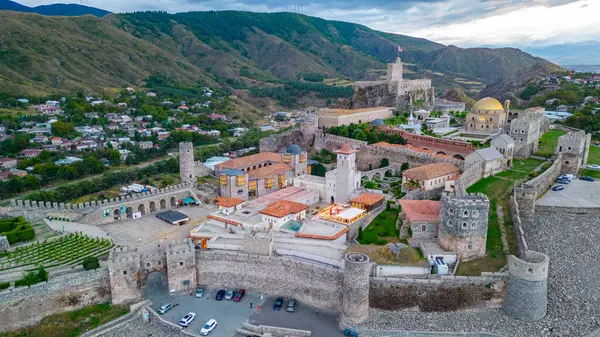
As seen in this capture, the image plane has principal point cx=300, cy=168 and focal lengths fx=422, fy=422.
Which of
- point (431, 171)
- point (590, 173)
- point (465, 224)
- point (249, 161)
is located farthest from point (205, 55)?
point (465, 224)

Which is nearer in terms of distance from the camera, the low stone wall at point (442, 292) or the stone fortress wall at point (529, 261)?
the stone fortress wall at point (529, 261)

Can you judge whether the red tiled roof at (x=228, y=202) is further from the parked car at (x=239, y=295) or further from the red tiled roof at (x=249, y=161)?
the parked car at (x=239, y=295)

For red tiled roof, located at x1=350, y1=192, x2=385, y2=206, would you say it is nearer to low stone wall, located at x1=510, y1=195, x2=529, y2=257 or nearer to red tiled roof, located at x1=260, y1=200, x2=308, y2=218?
red tiled roof, located at x1=260, y1=200, x2=308, y2=218

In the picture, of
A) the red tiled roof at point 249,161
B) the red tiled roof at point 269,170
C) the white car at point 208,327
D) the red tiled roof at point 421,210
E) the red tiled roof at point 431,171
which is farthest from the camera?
the red tiled roof at point 249,161

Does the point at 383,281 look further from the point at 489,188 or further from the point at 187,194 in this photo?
the point at 187,194

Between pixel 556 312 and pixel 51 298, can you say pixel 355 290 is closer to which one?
pixel 556 312

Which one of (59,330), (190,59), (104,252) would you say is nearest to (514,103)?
(104,252)

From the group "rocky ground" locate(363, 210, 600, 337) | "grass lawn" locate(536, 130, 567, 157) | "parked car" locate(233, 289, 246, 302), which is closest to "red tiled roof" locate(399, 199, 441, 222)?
"rocky ground" locate(363, 210, 600, 337)

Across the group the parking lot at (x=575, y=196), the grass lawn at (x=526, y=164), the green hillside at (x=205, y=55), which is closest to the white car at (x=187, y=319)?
the parking lot at (x=575, y=196)
